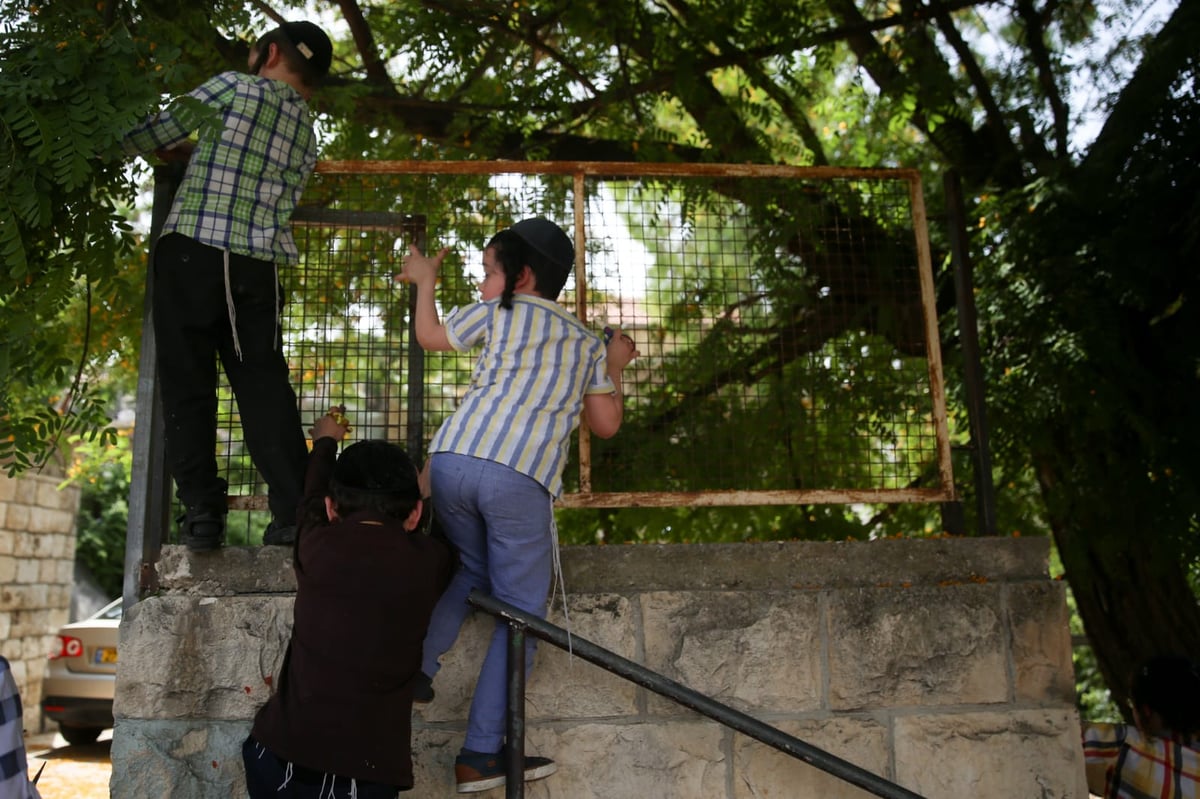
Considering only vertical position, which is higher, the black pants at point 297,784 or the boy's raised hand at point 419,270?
the boy's raised hand at point 419,270

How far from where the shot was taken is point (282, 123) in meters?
3.32

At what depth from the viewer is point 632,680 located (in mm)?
2754

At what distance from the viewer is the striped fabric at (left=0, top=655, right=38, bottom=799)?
190 centimetres

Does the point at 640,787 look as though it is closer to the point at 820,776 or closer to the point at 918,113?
the point at 820,776

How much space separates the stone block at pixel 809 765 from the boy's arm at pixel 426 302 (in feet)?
4.67

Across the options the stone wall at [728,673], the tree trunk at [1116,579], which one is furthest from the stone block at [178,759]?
the tree trunk at [1116,579]

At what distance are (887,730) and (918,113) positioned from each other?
4173 millimetres

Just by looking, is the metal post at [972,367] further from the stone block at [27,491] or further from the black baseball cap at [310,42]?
the stone block at [27,491]

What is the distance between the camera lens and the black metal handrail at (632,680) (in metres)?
2.72

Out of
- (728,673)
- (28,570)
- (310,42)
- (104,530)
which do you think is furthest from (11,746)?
(104,530)

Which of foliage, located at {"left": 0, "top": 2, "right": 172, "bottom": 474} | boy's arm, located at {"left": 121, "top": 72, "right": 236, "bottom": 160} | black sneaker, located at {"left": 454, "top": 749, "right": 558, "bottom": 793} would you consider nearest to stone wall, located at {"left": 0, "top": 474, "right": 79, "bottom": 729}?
foliage, located at {"left": 0, "top": 2, "right": 172, "bottom": 474}

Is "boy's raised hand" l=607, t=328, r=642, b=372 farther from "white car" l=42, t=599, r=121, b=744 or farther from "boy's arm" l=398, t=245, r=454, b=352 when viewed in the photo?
"white car" l=42, t=599, r=121, b=744

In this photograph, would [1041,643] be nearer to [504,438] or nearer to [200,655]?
[504,438]

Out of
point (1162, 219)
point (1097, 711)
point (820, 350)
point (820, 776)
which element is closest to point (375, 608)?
point (820, 776)
